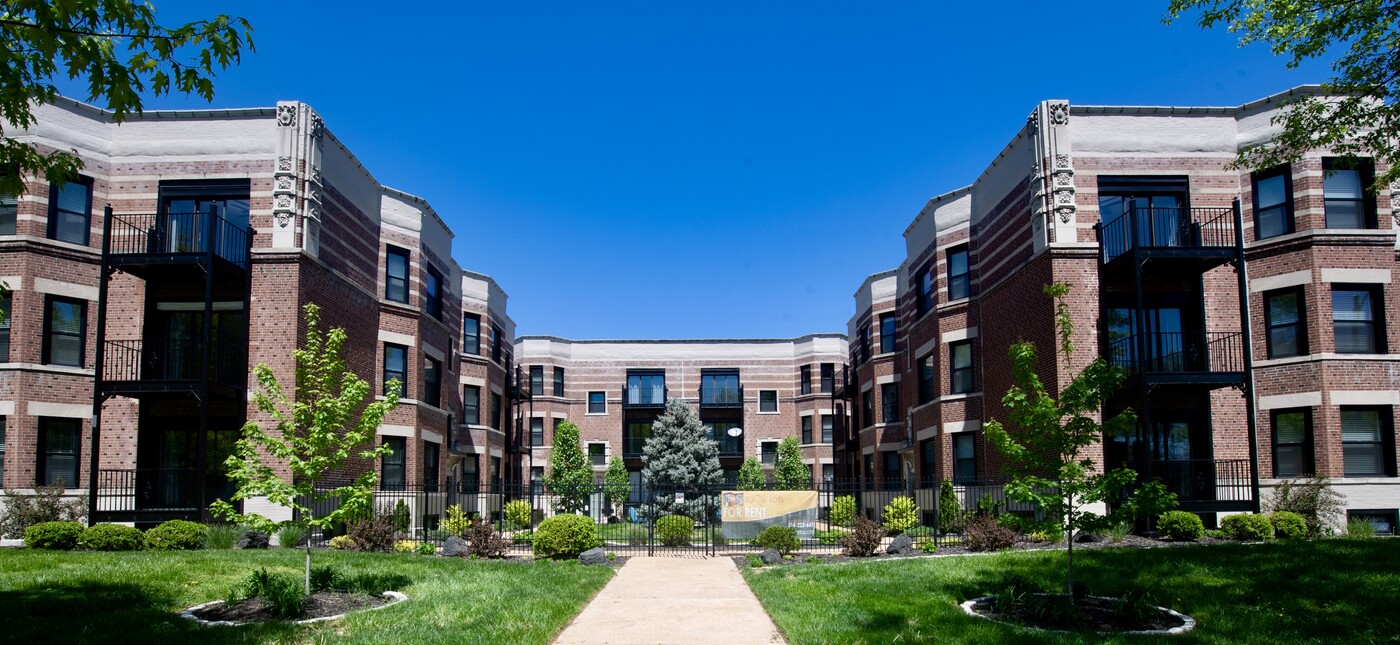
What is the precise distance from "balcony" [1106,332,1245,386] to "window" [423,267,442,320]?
861 inches

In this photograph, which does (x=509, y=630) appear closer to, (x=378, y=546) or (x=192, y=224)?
(x=378, y=546)

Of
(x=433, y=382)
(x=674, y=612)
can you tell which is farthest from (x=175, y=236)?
(x=674, y=612)

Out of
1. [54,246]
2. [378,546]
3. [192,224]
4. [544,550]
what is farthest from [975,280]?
[54,246]

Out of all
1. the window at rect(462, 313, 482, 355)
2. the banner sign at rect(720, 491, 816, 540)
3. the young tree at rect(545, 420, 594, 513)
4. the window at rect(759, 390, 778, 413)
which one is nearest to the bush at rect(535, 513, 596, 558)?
the banner sign at rect(720, 491, 816, 540)

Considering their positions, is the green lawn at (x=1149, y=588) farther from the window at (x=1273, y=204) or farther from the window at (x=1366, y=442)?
the window at (x=1273, y=204)

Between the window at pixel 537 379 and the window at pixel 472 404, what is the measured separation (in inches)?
525

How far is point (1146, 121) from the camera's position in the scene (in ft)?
80.3

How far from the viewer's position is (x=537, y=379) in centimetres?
5494

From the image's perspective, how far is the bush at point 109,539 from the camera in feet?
62.7

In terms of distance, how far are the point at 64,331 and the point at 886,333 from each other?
29909 mm

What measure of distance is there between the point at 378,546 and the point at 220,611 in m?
9.15

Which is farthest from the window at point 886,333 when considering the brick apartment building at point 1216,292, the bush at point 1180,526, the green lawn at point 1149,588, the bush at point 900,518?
the green lawn at point 1149,588

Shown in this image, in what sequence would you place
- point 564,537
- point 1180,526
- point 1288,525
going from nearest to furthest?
point 1180,526, point 1288,525, point 564,537

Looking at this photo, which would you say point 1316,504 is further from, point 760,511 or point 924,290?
point 924,290
